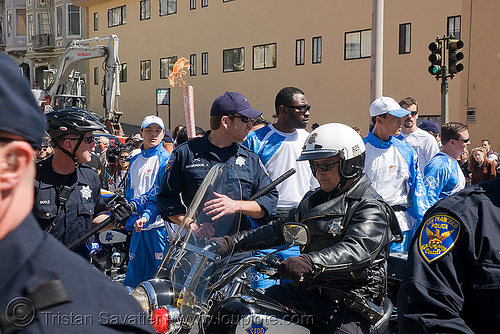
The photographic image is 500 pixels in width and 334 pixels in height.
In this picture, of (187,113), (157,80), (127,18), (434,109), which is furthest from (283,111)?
(127,18)

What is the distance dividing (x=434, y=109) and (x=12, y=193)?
2355cm

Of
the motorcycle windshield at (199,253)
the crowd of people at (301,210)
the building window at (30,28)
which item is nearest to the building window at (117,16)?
the building window at (30,28)

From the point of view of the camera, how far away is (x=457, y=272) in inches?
85.0

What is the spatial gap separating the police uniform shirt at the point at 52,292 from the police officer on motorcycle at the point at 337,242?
1.93 m

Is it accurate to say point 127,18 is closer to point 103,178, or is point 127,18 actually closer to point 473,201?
point 103,178

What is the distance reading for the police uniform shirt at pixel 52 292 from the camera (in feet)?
3.86

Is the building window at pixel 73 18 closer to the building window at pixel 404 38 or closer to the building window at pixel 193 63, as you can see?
the building window at pixel 193 63

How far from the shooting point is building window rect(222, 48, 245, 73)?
33562 mm

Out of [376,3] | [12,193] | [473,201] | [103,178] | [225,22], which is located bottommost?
[103,178]

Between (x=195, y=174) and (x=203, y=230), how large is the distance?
1.79 meters

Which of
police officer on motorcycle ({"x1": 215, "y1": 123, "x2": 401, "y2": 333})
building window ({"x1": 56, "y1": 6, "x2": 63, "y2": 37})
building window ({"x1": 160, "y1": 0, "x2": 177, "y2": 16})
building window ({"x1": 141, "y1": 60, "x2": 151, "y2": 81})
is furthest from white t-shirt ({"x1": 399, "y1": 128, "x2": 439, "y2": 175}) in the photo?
building window ({"x1": 56, "y1": 6, "x2": 63, "y2": 37})

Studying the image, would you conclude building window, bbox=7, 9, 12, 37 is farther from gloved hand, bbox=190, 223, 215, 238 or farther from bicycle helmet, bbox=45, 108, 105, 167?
gloved hand, bbox=190, 223, 215, 238

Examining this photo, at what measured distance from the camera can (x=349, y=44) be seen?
88.7ft

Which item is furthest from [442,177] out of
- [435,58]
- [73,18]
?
[73,18]
